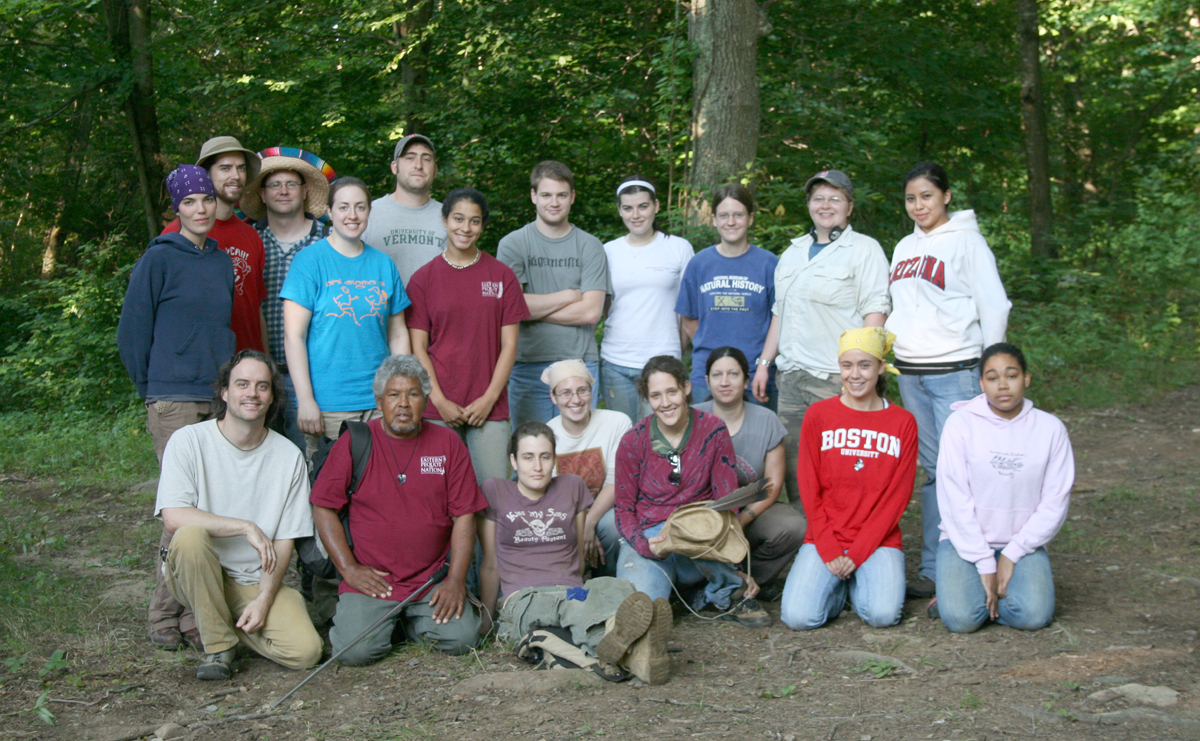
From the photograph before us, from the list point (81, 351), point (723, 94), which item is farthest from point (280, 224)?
point (81, 351)

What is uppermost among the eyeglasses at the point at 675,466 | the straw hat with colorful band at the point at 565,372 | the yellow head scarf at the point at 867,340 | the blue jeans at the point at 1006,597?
the yellow head scarf at the point at 867,340

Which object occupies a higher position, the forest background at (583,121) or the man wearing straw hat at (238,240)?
the forest background at (583,121)

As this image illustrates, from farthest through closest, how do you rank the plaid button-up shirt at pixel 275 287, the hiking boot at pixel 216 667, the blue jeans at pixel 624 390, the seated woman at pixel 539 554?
the blue jeans at pixel 624 390 < the plaid button-up shirt at pixel 275 287 < the seated woman at pixel 539 554 < the hiking boot at pixel 216 667

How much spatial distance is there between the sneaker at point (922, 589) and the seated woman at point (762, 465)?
61 cm

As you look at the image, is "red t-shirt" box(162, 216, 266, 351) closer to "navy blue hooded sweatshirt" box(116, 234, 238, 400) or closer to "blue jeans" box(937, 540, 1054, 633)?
"navy blue hooded sweatshirt" box(116, 234, 238, 400)

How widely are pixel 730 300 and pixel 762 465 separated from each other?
94 cm

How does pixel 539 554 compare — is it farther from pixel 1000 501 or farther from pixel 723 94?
pixel 723 94

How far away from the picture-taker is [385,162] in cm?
1136

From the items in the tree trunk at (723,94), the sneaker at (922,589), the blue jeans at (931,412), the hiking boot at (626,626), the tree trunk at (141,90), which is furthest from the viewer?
the tree trunk at (141,90)

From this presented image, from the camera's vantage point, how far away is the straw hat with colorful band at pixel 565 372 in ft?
15.4

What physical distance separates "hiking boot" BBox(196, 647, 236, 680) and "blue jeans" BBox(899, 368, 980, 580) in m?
3.30

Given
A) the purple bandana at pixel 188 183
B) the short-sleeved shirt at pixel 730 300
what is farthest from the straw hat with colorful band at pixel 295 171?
the short-sleeved shirt at pixel 730 300

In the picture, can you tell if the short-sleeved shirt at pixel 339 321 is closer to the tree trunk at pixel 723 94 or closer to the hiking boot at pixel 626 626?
the hiking boot at pixel 626 626

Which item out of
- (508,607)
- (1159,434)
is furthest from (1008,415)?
(1159,434)
